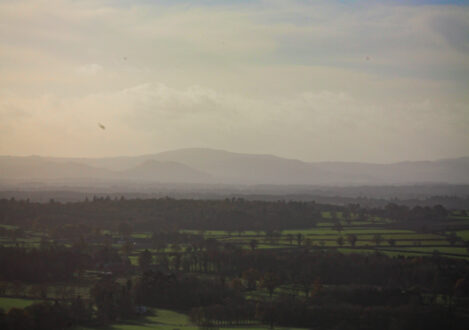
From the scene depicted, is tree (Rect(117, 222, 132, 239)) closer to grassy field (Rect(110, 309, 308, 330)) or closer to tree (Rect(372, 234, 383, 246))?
tree (Rect(372, 234, 383, 246))

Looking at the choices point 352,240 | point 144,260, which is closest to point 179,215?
point 352,240

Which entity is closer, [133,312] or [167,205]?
[133,312]

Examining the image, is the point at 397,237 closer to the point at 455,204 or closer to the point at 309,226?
the point at 309,226

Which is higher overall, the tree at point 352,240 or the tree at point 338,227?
the tree at point 338,227

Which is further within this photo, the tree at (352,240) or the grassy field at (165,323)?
the tree at (352,240)

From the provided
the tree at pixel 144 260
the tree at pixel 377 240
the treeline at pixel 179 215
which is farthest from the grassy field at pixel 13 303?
the tree at pixel 377 240

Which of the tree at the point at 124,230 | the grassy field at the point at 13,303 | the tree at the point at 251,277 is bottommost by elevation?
the grassy field at the point at 13,303

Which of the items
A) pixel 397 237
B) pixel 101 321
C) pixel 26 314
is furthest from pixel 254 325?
pixel 397 237

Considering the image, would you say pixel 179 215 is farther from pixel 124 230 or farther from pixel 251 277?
pixel 251 277

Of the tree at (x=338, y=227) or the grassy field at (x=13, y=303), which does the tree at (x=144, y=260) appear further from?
the tree at (x=338, y=227)

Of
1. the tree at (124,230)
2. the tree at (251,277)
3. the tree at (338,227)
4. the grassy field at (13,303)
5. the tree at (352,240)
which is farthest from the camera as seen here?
the tree at (338,227)

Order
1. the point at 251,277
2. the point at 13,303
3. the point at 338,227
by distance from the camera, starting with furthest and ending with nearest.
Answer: the point at 338,227 < the point at 251,277 < the point at 13,303
